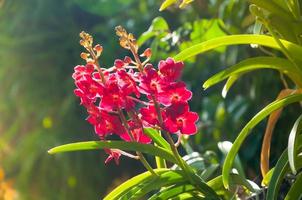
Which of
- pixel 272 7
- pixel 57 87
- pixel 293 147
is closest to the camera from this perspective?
pixel 293 147

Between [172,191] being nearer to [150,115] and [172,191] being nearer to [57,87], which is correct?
[150,115]

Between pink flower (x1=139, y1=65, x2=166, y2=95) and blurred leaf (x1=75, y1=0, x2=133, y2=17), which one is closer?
pink flower (x1=139, y1=65, x2=166, y2=95)

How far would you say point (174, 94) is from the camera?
0.66m

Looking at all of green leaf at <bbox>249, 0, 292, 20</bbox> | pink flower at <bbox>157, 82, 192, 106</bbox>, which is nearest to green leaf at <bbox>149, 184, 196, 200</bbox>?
pink flower at <bbox>157, 82, 192, 106</bbox>

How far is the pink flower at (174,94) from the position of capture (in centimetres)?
66

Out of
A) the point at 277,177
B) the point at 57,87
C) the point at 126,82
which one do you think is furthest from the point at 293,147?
the point at 57,87

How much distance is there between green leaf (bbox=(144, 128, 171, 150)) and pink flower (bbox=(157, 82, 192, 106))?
0.15 feet

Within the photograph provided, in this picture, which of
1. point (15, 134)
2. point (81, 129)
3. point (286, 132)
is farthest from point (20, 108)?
point (286, 132)

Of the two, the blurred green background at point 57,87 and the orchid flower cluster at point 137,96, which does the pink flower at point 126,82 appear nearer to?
the orchid flower cluster at point 137,96

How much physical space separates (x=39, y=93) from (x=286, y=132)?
92 cm

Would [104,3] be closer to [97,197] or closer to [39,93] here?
[39,93]

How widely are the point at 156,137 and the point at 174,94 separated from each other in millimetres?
71

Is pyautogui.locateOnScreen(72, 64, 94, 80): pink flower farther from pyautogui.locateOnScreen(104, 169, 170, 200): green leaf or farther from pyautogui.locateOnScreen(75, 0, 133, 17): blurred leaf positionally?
pyautogui.locateOnScreen(75, 0, 133, 17): blurred leaf

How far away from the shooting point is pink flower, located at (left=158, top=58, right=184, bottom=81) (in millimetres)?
663
